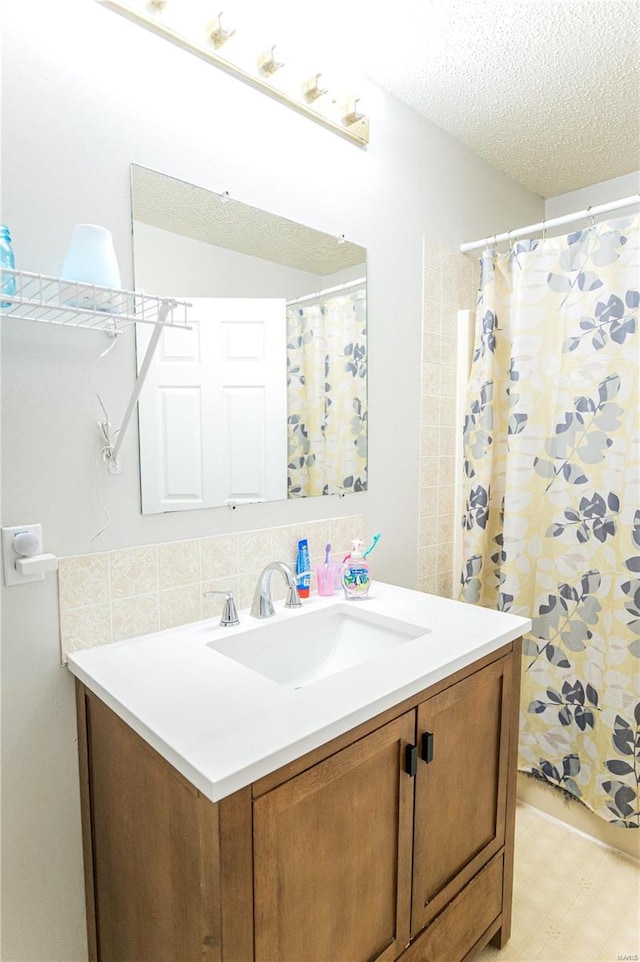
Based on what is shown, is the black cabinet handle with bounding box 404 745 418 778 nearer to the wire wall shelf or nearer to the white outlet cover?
the white outlet cover

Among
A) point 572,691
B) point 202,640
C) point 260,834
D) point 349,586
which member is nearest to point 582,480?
point 572,691

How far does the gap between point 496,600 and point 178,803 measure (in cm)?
152

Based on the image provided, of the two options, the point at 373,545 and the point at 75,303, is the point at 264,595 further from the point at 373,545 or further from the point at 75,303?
the point at 75,303

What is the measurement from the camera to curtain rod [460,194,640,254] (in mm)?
1591

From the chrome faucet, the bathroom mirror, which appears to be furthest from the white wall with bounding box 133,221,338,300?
the chrome faucet

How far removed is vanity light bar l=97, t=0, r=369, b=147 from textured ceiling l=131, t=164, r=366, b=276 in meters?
0.30

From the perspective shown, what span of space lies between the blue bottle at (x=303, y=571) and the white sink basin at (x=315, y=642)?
0.10 meters

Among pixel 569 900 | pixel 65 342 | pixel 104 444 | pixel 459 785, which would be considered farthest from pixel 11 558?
pixel 569 900

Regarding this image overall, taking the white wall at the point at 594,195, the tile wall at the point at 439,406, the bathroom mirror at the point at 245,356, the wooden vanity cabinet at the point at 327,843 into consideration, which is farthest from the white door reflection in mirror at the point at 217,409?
the white wall at the point at 594,195

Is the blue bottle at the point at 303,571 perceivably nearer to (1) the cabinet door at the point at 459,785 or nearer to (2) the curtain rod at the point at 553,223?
(1) the cabinet door at the point at 459,785

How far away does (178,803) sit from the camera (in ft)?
2.81

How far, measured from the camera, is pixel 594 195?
231cm

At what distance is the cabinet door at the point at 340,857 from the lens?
2.77 feet

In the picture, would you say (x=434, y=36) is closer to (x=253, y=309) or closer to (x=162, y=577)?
(x=253, y=309)
